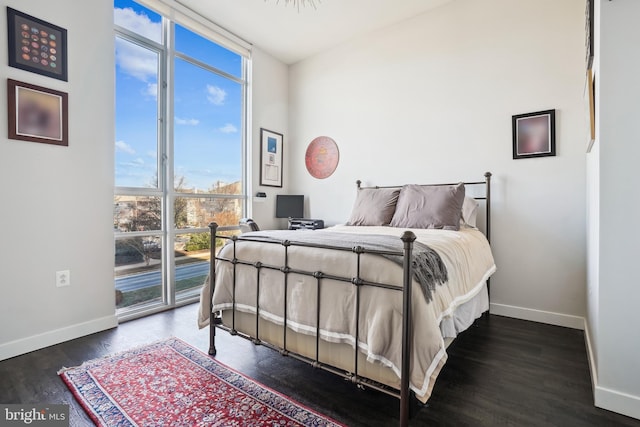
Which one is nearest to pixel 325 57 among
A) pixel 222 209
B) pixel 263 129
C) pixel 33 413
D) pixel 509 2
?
pixel 263 129

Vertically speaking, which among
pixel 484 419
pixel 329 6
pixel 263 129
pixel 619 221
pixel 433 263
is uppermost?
pixel 329 6

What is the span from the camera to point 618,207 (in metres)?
1.46

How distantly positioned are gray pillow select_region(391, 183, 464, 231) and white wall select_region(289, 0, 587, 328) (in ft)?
1.37

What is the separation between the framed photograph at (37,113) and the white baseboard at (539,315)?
12.6ft

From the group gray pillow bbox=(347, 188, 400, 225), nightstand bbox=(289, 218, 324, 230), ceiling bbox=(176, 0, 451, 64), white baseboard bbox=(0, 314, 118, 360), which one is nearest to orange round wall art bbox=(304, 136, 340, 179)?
nightstand bbox=(289, 218, 324, 230)

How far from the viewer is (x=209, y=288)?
6.81 feet

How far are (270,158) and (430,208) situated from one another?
230cm

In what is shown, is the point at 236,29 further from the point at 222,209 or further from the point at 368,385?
the point at 368,385

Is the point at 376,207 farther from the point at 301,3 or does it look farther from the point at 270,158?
the point at 301,3

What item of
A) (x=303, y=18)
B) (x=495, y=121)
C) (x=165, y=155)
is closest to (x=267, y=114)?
(x=303, y=18)

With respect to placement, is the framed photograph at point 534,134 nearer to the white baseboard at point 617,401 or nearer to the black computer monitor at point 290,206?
the white baseboard at point 617,401

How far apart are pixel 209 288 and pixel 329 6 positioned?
2928 mm

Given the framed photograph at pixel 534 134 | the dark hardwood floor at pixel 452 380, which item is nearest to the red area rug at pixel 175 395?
the dark hardwood floor at pixel 452 380

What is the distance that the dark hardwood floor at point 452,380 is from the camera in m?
1.44
